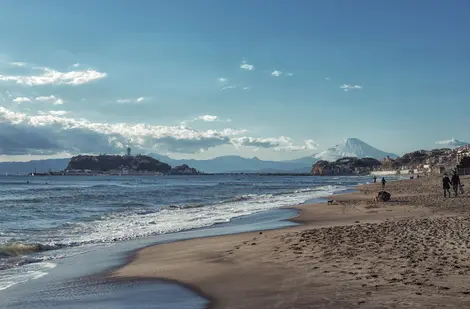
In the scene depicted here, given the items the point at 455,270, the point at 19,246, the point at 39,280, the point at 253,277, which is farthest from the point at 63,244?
the point at 455,270

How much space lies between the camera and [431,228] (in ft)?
46.3

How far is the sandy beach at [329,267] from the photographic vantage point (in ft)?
23.5

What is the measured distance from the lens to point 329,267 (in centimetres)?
941

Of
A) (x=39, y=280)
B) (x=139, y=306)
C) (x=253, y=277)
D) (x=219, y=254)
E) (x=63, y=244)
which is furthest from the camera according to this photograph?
(x=63, y=244)

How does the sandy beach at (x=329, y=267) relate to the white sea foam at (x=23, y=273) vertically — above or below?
Answer: above

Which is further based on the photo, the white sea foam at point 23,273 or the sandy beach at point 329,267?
the white sea foam at point 23,273

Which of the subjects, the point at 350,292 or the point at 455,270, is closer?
the point at 350,292

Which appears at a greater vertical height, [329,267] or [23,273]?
[329,267]

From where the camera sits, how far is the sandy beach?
7.15m

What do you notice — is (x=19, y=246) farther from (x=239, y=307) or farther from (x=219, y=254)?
(x=239, y=307)

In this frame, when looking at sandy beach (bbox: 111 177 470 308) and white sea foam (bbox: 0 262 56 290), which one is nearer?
sandy beach (bbox: 111 177 470 308)

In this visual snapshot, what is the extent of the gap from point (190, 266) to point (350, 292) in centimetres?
483

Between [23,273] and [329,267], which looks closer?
[329,267]

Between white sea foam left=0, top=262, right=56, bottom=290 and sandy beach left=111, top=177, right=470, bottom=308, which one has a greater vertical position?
sandy beach left=111, top=177, right=470, bottom=308
